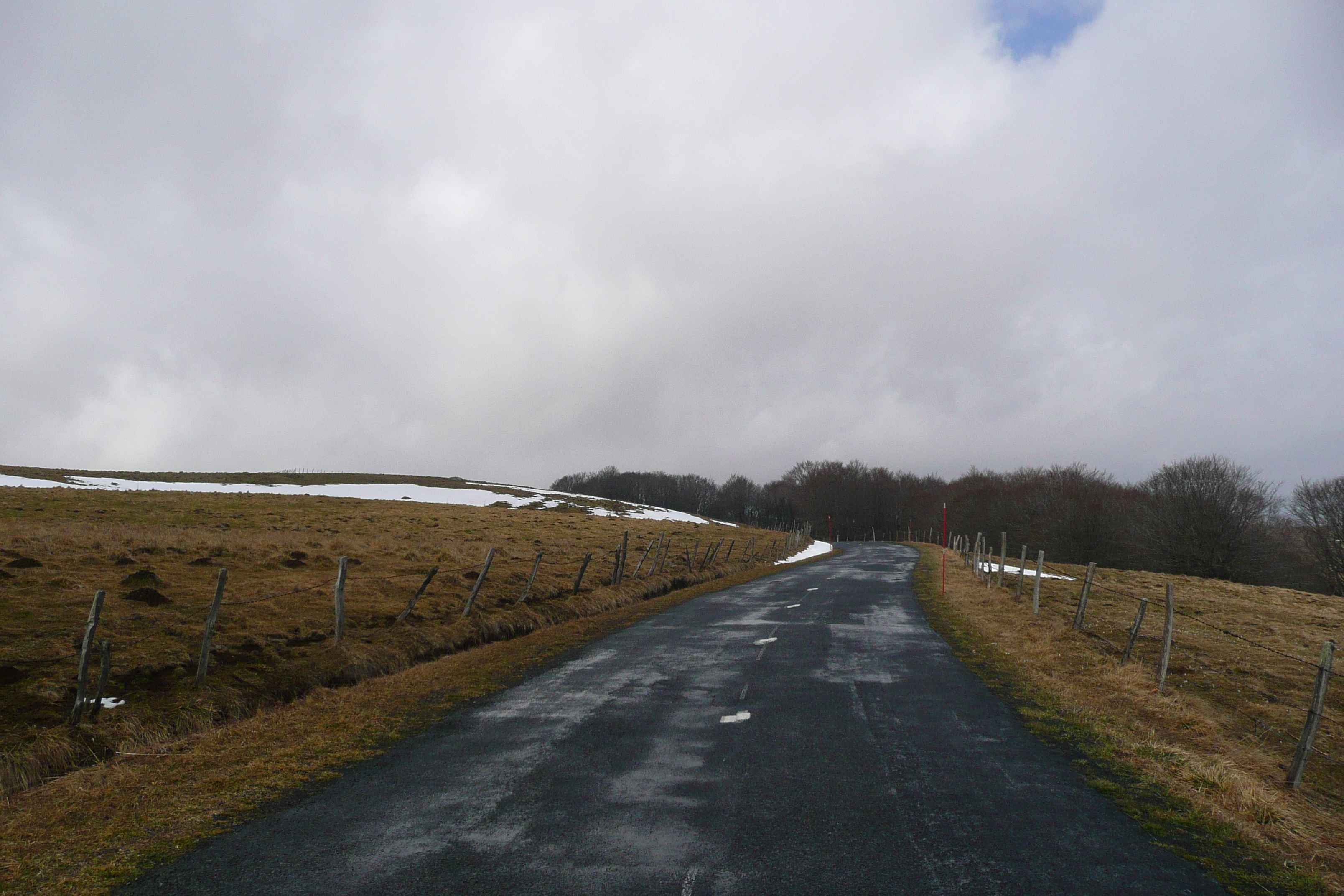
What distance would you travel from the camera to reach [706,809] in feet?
21.3

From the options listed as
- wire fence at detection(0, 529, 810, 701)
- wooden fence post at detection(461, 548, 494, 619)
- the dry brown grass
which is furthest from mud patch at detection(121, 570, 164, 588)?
wooden fence post at detection(461, 548, 494, 619)

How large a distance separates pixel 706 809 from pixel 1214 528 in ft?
238

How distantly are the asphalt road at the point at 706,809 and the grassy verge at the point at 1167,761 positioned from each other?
1.36 feet

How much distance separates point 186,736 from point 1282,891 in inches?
432

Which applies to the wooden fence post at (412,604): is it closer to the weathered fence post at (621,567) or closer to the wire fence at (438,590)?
the wire fence at (438,590)

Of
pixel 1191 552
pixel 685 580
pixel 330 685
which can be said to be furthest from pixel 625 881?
pixel 1191 552

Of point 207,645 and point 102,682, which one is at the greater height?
point 207,645

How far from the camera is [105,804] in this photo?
6680 mm

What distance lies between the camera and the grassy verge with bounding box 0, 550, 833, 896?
5539 mm

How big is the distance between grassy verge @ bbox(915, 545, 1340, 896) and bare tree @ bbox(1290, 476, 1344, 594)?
2413 inches

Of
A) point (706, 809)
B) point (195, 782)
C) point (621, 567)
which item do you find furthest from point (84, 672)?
point (621, 567)

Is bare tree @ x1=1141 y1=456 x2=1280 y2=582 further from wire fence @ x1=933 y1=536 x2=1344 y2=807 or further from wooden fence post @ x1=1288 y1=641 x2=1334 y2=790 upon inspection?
wooden fence post @ x1=1288 y1=641 x2=1334 y2=790

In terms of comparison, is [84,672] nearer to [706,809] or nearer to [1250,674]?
[706,809]

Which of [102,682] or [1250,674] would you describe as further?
[1250,674]
